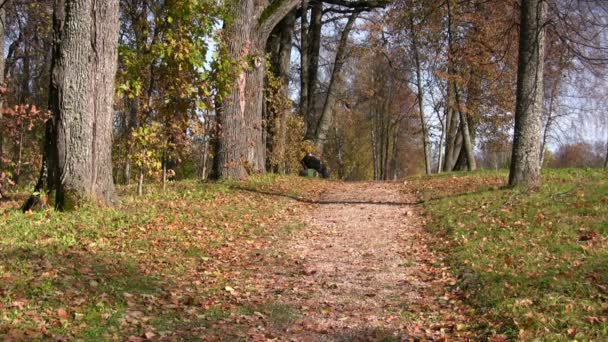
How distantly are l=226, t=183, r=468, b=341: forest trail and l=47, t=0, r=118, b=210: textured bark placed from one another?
3610 mm

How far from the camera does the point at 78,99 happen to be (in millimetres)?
9281

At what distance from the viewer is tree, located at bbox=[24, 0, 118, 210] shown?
920cm

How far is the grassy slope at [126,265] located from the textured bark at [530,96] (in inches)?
219

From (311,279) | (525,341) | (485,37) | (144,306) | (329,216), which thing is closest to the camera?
(525,341)

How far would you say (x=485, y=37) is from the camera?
21062 millimetres

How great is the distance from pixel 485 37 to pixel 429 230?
13231 mm

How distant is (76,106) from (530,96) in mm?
9451

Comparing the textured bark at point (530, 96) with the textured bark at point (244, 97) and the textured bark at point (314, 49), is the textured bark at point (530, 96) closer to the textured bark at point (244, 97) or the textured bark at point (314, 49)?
the textured bark at point (244, 97)

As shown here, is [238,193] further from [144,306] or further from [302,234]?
[144,306]

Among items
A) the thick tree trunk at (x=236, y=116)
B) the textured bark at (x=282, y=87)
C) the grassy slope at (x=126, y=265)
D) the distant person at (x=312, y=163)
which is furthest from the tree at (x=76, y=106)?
the distant person at (x=312, y=163)

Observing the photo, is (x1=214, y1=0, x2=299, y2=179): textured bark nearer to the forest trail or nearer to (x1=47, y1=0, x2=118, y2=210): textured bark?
the forest trail

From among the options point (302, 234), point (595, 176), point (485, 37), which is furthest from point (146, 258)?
point (485, 37)

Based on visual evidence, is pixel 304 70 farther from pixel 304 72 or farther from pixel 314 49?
pixel 314 49

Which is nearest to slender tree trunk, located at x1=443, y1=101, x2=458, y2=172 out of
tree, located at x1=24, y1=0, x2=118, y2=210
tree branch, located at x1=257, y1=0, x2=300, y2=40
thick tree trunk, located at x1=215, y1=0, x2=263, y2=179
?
tree branch, located at x1=257, y1=0, x2=300, y2=40
